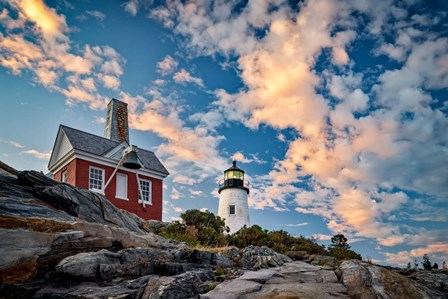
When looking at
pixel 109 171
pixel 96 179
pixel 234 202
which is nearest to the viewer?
pixel 96 179

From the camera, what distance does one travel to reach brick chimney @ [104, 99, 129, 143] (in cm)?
2898

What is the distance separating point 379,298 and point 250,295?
2.61 m

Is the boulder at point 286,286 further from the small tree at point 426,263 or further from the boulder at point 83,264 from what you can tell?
the small tree at point 426,263

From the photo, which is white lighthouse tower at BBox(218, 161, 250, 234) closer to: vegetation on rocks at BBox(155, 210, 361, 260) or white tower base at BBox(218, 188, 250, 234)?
white tower base at BBox(218, 188, 250, 234)

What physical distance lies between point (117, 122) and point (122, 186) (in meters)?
6.35

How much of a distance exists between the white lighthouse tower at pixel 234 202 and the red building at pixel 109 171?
8579mm

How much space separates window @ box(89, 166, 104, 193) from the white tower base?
13.5 m

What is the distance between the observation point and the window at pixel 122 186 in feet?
82.4

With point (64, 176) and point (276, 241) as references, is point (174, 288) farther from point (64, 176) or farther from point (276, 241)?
point (64, 176)

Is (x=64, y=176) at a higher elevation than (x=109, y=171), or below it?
below

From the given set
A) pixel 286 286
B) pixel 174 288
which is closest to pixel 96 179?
pixel 174 288

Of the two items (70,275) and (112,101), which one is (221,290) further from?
(112,101)

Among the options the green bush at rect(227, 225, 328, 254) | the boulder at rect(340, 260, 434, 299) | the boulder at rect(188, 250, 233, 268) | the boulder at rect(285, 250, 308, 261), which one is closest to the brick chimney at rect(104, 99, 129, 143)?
the green bush at rect(227, 225, 328, 254)

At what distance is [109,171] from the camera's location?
24875 mm
